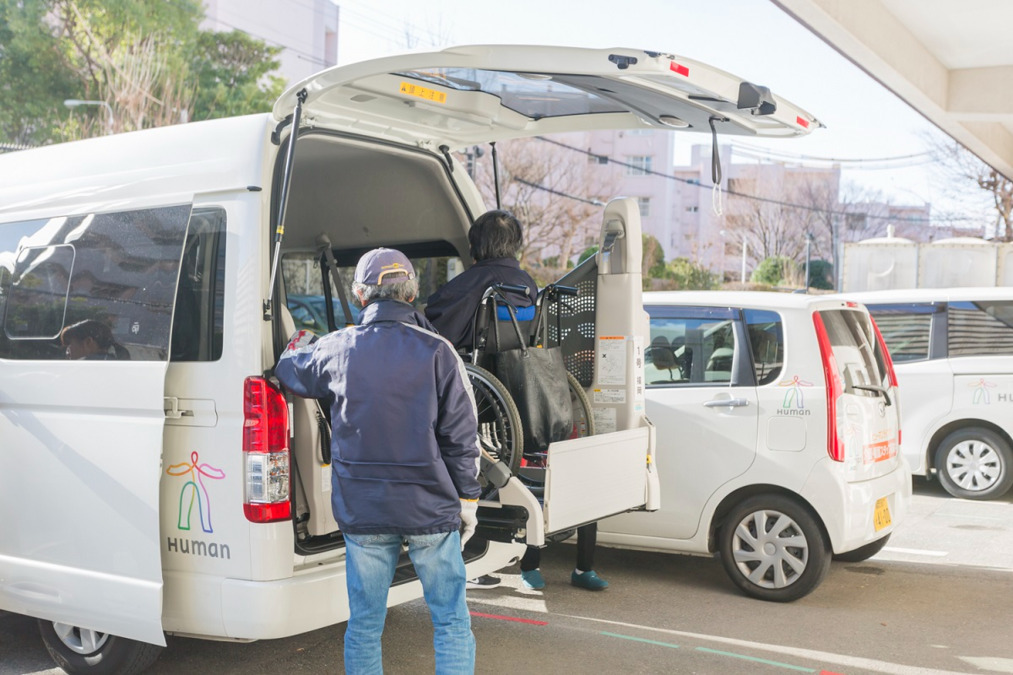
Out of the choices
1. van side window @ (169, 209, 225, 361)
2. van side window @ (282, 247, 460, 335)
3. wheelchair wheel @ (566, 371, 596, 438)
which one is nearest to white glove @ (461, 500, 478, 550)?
van side window @ (169, 209, 225, 361)

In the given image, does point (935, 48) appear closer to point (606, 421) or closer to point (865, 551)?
point (865, 551)

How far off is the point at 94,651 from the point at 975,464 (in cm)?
777

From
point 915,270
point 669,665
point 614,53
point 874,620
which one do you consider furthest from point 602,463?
point 915,270

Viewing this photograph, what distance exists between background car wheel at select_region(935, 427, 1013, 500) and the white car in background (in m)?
3.42

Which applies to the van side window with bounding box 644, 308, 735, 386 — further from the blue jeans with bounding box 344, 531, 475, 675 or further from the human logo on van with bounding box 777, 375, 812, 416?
the blue jeans with bounding box 344, 531, 475, 675

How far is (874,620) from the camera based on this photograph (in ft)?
17.9

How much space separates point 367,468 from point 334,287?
279 centimetres

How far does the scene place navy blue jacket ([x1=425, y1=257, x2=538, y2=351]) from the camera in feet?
15.3

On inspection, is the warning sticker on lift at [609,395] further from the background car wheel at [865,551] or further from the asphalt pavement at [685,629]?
the background car wheel at [865,551]

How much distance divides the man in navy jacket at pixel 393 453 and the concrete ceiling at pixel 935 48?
6.96 metres

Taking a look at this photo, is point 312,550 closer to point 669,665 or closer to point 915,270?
point 669,665

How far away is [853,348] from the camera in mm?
5988

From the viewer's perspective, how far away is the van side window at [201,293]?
3.82m

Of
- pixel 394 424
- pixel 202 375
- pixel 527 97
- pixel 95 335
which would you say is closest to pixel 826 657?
pixel 394 424
